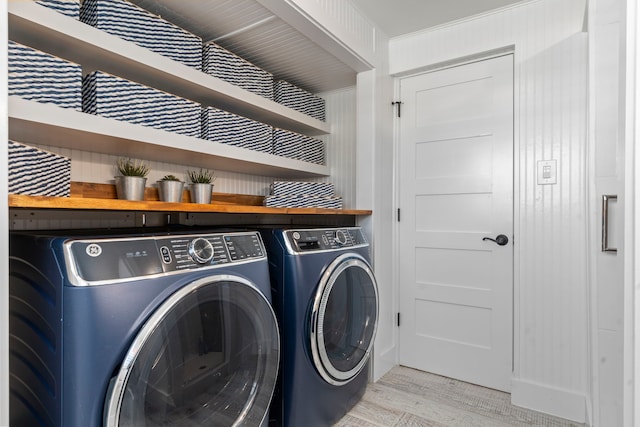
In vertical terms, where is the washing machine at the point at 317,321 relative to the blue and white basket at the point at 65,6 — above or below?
below

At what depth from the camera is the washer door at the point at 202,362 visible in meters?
0.99

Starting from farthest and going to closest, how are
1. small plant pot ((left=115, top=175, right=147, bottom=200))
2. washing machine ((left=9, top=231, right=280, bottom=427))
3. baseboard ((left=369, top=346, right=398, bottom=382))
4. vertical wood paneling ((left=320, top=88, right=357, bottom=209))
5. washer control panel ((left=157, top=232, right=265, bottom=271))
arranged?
1. vertical wood paneling ((left=320, top=88, right=357, bottom=209))
2. baseboard ((left=369, top=346, right=398, bottom=382))
3. small plant pot ((left=115, top=175, right=147, bottom=200))
4. washer control panel ((left=157, top=232, right=265, bottom=271))
5. washing machine ((left=9, top=231, right=280, bottom=427))

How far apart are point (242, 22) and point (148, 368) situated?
1.70m

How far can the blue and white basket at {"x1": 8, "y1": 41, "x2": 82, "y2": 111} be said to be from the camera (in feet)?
3.63

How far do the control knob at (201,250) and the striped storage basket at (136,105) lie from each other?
62 cm

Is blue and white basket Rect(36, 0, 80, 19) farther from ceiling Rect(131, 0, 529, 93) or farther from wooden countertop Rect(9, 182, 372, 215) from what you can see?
wooden countertop Rect(9, 182, 372, 215)

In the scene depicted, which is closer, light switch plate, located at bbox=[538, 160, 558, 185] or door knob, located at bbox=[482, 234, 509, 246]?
light switch plate, located at bbox=[538, 160, 558, 185]

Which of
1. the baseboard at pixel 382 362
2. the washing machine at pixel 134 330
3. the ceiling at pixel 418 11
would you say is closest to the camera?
the washing machine at pixel 134 330

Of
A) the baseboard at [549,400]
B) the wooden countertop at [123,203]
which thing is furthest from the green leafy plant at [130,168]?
the baseboard at [549,400]

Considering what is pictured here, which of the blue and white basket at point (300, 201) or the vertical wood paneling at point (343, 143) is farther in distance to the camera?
the vertical wood paneling at point (343, 143)

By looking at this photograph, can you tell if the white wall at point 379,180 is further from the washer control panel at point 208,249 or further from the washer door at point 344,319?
the washer control panel at point 208,249

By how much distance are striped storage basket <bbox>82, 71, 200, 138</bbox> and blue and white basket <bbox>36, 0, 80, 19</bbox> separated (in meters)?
0.20

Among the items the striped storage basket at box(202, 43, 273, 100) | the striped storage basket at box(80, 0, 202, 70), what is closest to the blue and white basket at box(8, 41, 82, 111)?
the striped storage basket at box(80, 0, 202, 70)

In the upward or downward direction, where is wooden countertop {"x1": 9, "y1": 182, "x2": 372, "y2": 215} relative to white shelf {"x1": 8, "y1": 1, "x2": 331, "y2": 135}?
downward
